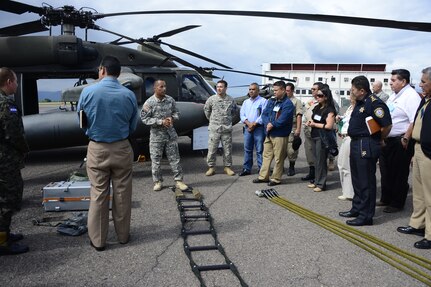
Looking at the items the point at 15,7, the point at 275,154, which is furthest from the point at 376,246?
the point at 15,7

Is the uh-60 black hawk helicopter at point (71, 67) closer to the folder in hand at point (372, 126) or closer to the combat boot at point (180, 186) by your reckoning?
the combat boot at point (180, 186)

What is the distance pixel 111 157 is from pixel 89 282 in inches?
44.6

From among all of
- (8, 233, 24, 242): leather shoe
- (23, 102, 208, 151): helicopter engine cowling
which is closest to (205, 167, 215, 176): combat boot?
(23, 102, 208, 151): helicopter engine cowling

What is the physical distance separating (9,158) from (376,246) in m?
3.62

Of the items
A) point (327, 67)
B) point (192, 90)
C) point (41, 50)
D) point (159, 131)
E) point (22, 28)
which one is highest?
point (327, 67)

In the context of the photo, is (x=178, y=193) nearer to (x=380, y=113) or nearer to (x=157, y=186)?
(x=157, y=186)

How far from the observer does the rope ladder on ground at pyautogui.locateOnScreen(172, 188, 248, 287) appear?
2.86m

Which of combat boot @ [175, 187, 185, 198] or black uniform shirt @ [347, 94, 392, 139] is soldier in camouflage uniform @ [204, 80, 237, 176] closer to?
combat boot @ [175, 187, 185, 198]

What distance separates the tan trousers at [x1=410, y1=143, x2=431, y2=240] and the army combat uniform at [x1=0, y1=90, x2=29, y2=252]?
3911 millimetres

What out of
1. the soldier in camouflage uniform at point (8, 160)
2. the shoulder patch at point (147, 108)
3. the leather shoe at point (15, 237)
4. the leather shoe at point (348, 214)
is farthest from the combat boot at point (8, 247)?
the leather shoe at point (348, 214)

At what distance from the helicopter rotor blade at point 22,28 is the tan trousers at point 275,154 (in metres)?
4.90

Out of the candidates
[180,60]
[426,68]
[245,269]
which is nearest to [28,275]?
[245,269]

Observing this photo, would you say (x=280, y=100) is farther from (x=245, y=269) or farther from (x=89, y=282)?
(x=89, y=282)

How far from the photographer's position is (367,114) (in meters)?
3.96
